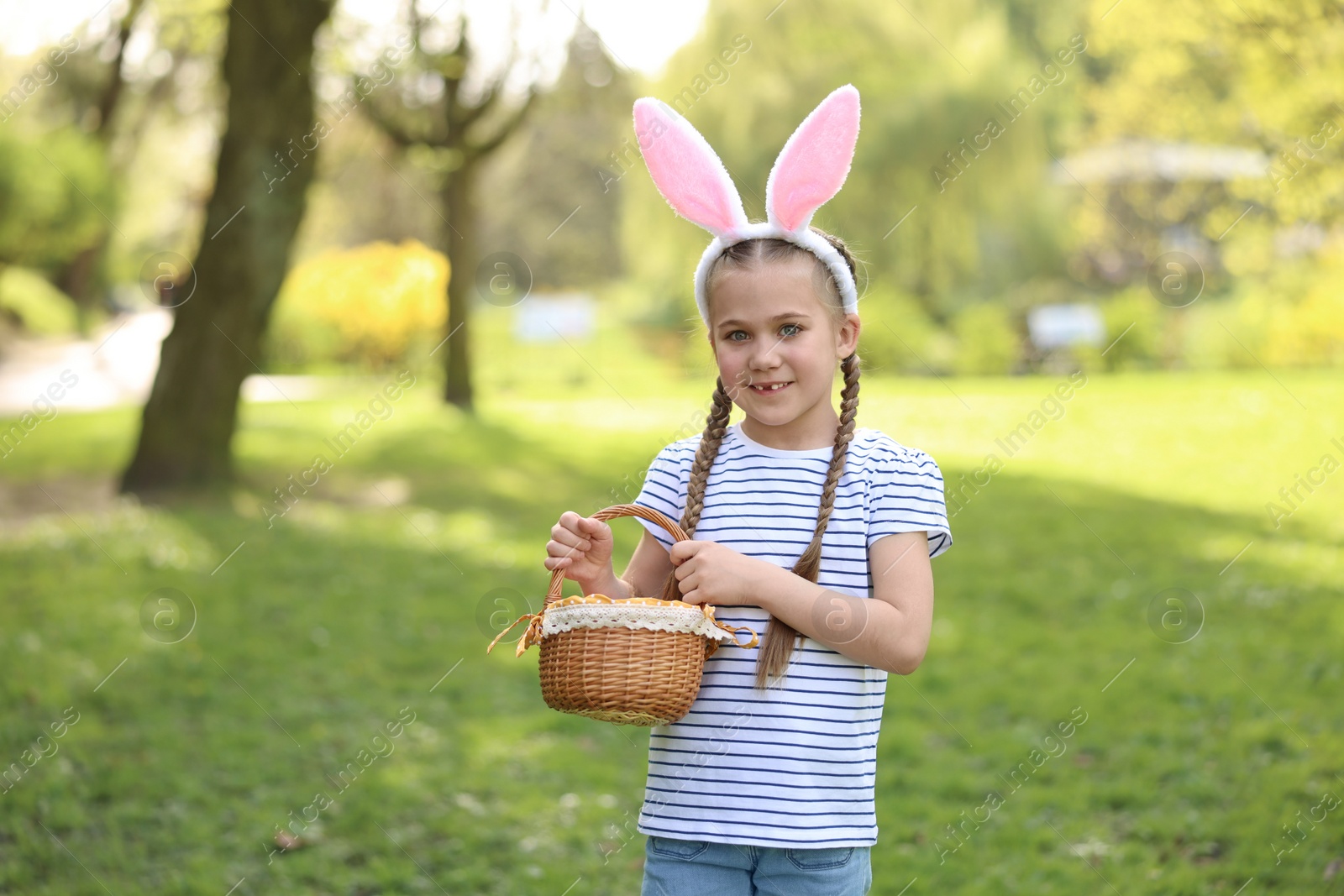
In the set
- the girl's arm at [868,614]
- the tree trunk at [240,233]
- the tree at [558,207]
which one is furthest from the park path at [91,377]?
the tree at [558,207]

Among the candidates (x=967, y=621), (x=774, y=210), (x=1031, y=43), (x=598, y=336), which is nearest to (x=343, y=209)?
(x=598, y=336)

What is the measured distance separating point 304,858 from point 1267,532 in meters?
6.69

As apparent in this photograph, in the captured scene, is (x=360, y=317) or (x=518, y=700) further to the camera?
(x=360, y=317)

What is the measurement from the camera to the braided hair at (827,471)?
1.91 metres

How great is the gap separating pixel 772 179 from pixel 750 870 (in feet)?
3.65

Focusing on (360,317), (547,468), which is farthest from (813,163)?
(360,317)

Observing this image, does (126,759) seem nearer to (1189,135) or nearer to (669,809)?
(669,809)

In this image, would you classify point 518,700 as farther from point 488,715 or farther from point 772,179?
point 772,179

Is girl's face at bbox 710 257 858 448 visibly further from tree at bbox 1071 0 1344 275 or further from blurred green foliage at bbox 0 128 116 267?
blurred green foliage at bbox 0 128 116 267

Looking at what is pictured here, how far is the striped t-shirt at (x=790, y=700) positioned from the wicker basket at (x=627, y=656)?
0.32 feet

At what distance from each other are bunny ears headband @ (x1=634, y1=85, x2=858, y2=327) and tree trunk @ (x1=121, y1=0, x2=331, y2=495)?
737 centimetres

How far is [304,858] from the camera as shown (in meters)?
3.77

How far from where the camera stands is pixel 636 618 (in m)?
1.80

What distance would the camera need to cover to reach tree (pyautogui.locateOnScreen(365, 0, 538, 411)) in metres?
13.6
